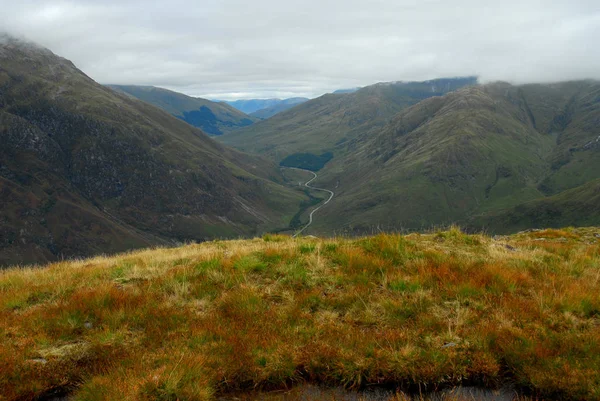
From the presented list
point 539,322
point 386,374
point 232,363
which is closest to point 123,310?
point 232,363

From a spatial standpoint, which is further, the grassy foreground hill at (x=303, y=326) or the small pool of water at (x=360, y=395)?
the grassy foreground hill at (x=303, y=326)

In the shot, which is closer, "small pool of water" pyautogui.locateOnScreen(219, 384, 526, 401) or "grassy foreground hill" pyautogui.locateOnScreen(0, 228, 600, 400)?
"small pool of water" pyautogui.locateOnScreen(219, 384, 526, 401)

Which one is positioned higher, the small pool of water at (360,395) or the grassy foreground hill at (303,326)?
the grassy foreground hill at (303,326)

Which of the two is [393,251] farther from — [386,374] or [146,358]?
[146,358]

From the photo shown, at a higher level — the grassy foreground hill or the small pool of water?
the grassy foreground hill
